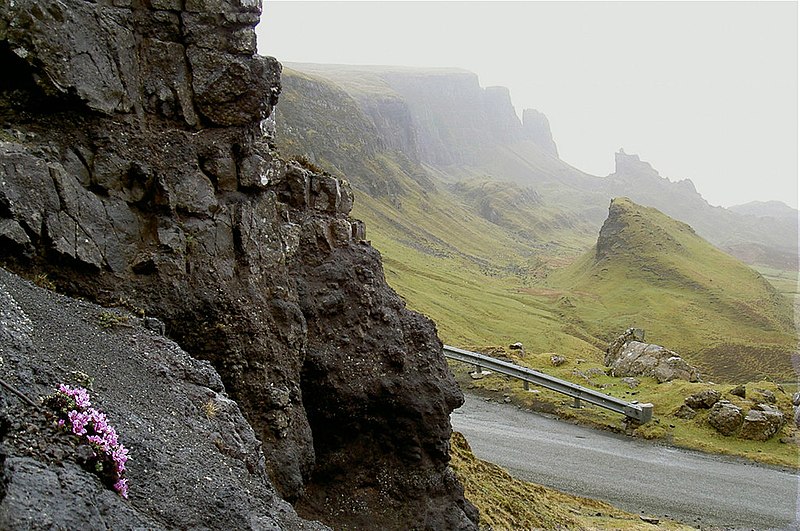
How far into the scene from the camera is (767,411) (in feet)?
117

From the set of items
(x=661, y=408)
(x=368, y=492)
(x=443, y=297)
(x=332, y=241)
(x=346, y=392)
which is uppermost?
(x=332, y=241)

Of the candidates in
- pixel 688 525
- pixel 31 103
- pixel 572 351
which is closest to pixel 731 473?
pixel 688 525

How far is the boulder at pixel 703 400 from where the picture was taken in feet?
124

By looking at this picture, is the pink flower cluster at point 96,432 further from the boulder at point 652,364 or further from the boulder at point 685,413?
the boulder at point 652,364

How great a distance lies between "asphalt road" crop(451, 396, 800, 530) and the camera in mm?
25094

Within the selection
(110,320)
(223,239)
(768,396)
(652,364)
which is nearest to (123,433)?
(110,320)

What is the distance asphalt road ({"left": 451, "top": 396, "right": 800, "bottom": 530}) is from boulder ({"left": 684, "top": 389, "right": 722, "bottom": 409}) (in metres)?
5.79

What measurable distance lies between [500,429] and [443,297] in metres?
62.3

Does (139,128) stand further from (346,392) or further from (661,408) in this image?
(661,408)

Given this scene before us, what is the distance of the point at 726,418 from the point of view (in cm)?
3506

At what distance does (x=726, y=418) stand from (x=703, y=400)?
8.92 ft

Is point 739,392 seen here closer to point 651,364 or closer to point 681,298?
point 651,364

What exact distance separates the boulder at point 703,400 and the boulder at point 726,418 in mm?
1585

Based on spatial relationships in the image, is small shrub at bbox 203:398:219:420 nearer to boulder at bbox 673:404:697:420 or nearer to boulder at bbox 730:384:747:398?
boulder at bbox 673:404:697:420
